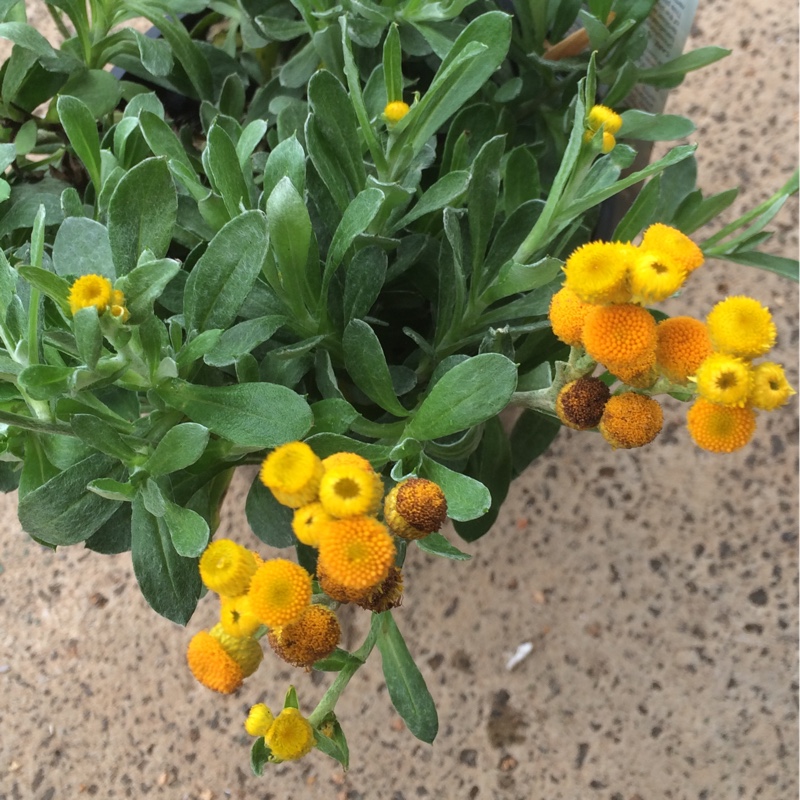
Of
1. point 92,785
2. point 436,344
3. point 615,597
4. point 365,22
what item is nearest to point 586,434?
point 615,597

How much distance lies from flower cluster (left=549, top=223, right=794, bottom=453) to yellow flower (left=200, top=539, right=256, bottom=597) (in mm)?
196

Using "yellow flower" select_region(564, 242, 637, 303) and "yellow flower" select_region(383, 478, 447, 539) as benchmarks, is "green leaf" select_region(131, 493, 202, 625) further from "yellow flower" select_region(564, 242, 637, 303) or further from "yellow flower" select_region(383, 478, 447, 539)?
"yellow flower" select_region(564, 242, 637, 303)

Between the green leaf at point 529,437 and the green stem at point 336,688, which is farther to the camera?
the green leaf at point 529,437

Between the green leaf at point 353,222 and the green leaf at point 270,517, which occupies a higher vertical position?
the green leaf at point 353,222

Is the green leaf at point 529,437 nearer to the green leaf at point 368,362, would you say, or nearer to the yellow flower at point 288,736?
the green leaf at point 368,362

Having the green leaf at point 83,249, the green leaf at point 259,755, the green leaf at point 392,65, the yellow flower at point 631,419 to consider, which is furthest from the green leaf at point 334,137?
the green leaf at point 259,755

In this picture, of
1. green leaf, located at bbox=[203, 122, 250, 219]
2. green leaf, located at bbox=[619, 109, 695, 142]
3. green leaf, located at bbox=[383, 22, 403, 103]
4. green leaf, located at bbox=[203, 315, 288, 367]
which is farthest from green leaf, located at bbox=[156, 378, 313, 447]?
green leaf, located at bbox=[619, 109, 695, 142]

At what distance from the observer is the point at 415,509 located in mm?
392

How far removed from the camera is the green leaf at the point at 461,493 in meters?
0.45

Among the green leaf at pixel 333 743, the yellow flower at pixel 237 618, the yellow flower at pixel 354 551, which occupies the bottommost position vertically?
the green leaf at pixel 333 743

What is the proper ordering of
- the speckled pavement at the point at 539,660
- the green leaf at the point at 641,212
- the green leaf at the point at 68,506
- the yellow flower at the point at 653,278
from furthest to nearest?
the speckled pavement at the point at 539,660
the green leaf at the point at 641,212
the green leaf at the point at 68,506
the yellow flower at the point at 653,278

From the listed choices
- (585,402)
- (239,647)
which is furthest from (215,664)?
(585,402)

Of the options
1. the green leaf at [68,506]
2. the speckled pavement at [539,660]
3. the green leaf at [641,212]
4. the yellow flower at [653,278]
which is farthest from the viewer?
the speckled pavement at [539,660]

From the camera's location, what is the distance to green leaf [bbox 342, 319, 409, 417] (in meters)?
0.49
